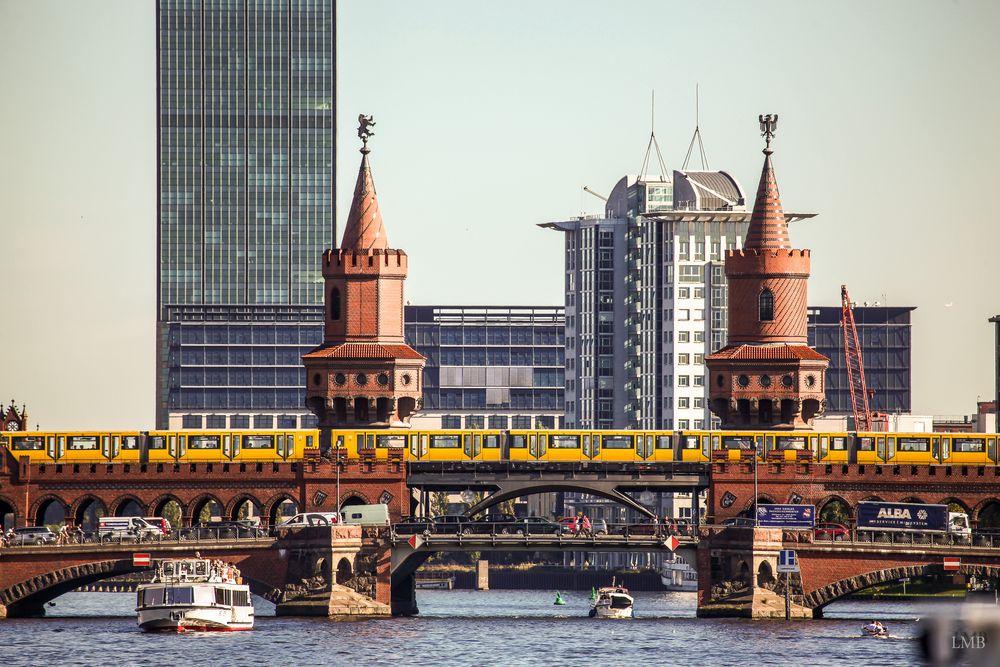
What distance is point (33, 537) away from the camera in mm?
123438

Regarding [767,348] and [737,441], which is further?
[767,348]

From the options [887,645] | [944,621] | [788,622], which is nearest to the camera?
[944,621]

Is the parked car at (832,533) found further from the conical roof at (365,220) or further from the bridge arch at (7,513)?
the bridge arch at (7,513)

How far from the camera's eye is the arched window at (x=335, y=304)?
477 feet

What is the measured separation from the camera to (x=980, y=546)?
119812mm

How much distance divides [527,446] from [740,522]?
17.1 meters

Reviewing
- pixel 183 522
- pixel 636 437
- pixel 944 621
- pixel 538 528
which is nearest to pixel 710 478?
pixel 636 437

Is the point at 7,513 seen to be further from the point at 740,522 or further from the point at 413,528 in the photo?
the point at 740,522

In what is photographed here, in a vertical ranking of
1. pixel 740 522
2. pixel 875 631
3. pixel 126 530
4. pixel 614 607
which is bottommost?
pixel 614 607

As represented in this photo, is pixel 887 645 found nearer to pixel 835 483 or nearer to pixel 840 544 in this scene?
pixel 840 544

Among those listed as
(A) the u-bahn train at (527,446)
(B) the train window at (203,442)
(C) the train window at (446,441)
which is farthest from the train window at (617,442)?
(B) the train window at (203,442)

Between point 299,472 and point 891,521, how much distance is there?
43303mm

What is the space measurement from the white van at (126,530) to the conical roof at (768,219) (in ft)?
172

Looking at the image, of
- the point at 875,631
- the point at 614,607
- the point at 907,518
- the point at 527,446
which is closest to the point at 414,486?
the point at 527,446
